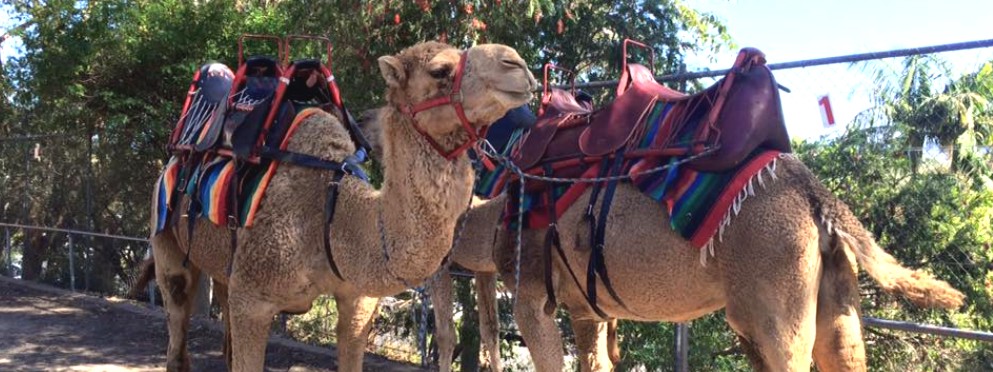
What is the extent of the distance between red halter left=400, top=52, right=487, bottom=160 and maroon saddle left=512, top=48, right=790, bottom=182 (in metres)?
1.14

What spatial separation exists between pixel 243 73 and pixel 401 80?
2036mm

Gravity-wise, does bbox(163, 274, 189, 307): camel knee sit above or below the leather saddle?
below

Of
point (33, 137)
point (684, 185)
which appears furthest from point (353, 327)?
point (33, 137)

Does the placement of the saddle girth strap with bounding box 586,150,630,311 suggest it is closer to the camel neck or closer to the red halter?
the camel neck

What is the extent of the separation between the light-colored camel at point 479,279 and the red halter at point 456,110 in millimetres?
1375

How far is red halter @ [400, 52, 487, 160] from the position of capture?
2818mm

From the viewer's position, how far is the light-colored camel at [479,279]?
15.3 ft

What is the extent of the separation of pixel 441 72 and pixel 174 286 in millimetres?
3042

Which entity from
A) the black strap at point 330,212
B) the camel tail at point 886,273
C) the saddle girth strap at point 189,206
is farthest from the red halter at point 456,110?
the saddle girth strap at point 189,206

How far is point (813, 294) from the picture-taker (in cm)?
315

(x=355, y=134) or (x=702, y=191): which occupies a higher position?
(x=355, y=134)

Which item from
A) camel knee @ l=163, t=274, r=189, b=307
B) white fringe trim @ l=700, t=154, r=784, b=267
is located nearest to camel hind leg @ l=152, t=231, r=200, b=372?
camel knee @ l=163, t=274, r=189, b=307

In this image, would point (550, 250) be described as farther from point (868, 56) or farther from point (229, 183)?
point (868, 56)

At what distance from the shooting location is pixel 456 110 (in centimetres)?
283
